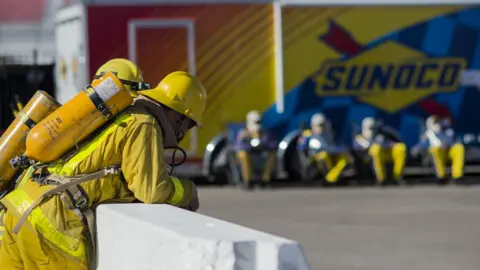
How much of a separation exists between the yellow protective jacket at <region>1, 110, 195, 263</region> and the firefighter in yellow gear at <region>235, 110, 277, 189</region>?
12.3 metres

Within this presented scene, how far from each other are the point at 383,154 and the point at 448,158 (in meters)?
0.99

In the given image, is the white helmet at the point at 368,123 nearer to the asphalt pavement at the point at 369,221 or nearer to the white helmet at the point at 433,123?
the white helmet at the point at 433,123

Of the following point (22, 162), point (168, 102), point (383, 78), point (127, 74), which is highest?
point (383, 78)

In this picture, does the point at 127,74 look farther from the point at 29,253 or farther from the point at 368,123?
the point at 368,123

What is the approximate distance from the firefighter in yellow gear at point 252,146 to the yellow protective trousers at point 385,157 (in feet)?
4.66

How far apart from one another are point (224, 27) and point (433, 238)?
668cm

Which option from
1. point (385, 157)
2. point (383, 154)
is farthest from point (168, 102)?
point (385, 157)

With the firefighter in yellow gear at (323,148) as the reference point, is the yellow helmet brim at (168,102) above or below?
above

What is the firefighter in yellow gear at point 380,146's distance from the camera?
714 inches

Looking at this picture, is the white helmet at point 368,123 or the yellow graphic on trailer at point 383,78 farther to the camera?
the yellow graphic on trailer at point 383,78

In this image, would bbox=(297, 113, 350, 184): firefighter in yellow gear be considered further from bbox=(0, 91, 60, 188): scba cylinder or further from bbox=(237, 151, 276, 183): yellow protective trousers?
bbox=(0, 91, 60, 188): scba cylinder

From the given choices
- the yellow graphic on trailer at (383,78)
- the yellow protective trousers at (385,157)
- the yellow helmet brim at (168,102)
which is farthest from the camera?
the yellow graphic on trailer at (383,78)

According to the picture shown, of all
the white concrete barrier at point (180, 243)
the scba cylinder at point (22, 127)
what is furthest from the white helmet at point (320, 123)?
the white concrete barrier at point (180, 243)

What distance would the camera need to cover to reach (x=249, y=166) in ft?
58.6
